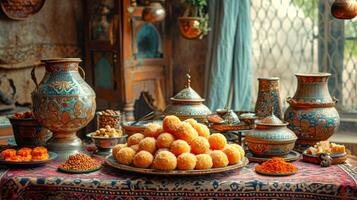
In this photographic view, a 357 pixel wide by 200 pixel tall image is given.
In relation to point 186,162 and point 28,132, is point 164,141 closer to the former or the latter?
point 186,162

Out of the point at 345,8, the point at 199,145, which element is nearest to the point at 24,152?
the point at 199,145

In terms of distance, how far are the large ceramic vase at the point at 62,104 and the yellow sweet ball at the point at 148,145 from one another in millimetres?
471

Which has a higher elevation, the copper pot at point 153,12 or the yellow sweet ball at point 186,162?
the copper pot at point 153,12

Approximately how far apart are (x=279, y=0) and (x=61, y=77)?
2660 mm

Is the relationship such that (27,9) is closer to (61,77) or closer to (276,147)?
(61,77)

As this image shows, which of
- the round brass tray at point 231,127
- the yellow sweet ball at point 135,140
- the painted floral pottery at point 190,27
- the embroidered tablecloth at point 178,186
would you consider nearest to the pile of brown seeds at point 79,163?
the embroidered tablecloth at point 178,186

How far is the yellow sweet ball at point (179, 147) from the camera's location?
9.37ft

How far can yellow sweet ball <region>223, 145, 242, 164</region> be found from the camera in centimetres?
292

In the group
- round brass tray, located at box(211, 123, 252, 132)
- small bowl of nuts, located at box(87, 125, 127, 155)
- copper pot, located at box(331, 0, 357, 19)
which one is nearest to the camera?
small bowl of nuts, located at box(87, 125, 127, 155)

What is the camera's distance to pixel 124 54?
5.38 metres

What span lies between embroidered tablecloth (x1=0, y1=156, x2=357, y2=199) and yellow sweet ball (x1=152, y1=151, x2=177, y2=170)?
0.07 meters

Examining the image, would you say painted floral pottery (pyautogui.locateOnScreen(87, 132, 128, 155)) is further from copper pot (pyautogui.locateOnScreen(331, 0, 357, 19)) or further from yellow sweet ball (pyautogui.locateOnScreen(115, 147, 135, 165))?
copper pot (pyautogui.locateOnScreen(331, 0, 357, 19))

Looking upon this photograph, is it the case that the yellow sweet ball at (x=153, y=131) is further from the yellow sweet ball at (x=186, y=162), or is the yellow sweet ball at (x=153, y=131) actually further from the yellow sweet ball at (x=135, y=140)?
the yellow sweet ball at (x=186, y=162)

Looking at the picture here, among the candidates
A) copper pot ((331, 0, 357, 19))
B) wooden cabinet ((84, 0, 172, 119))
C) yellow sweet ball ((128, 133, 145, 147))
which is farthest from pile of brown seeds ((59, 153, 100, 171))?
wooden cabinet ((84, 0, 172, 119))
